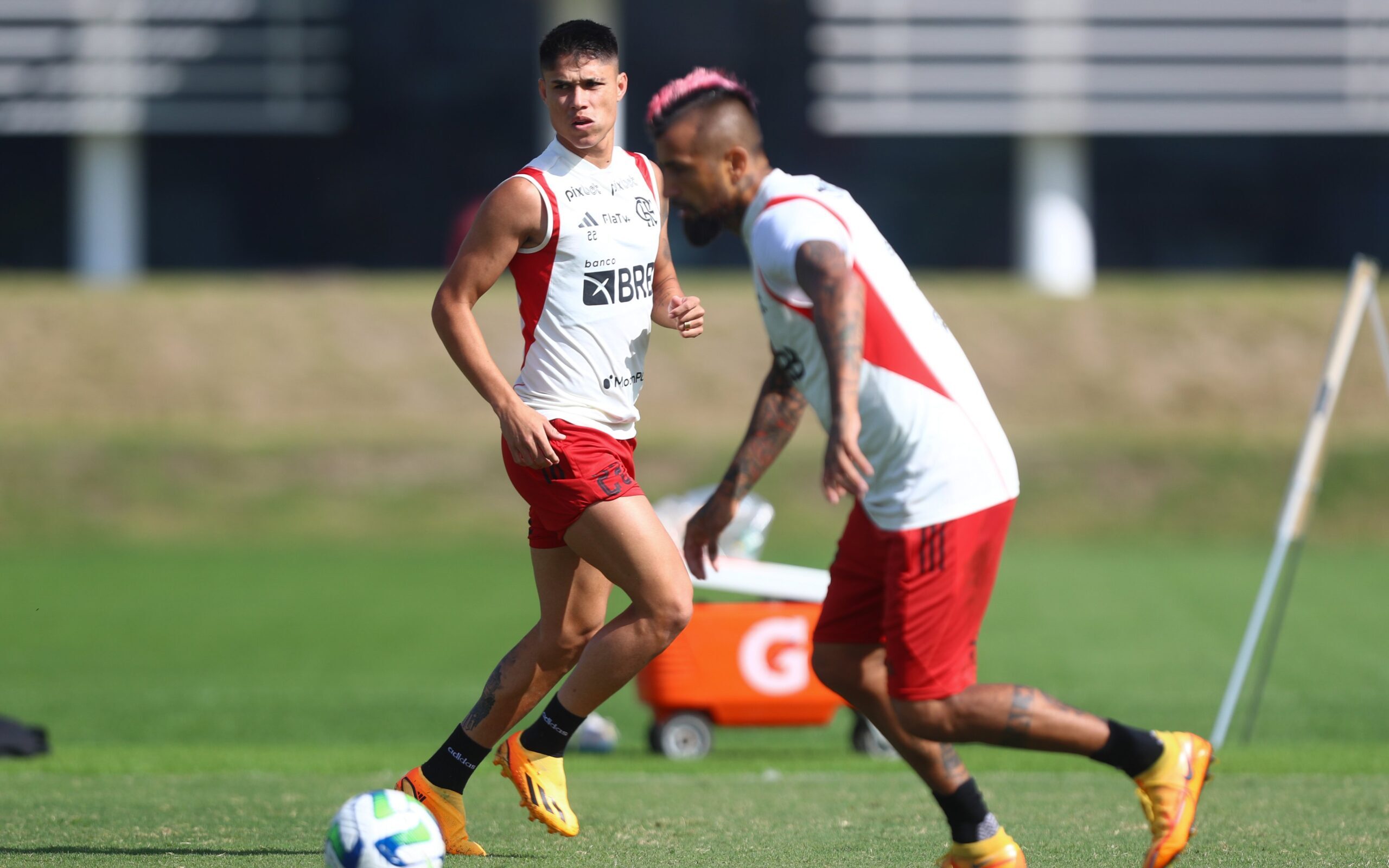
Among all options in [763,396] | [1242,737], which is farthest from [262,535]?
[763,396]

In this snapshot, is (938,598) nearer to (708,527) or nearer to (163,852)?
(708,527)

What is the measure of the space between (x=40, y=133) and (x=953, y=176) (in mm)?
19482

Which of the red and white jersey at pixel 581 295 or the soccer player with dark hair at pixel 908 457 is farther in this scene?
the red and white jersey at pixel 581 295

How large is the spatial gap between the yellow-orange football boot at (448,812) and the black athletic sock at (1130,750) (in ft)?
6.48

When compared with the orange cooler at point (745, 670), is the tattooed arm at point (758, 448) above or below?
above

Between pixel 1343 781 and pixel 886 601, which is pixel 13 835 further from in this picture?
pixel 1343 781

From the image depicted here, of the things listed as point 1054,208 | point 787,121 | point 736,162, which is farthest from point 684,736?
point 787,121

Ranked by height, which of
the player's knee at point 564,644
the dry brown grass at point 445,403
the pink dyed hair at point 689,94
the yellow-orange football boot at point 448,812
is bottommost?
the dry brown grass at point 445,403

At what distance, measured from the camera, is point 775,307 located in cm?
431

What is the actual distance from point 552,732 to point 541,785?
17 centimetres

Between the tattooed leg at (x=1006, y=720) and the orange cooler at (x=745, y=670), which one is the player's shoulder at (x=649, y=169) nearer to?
the tattooed leg at (x=1006, y=720)

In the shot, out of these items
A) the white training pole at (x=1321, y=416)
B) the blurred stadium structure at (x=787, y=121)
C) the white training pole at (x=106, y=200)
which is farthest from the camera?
the white training pole at (x=106, y=200)

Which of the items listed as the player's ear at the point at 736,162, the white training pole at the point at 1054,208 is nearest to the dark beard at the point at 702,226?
the player's ear at the point at 736,162

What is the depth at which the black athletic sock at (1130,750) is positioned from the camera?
4348 millimetres
